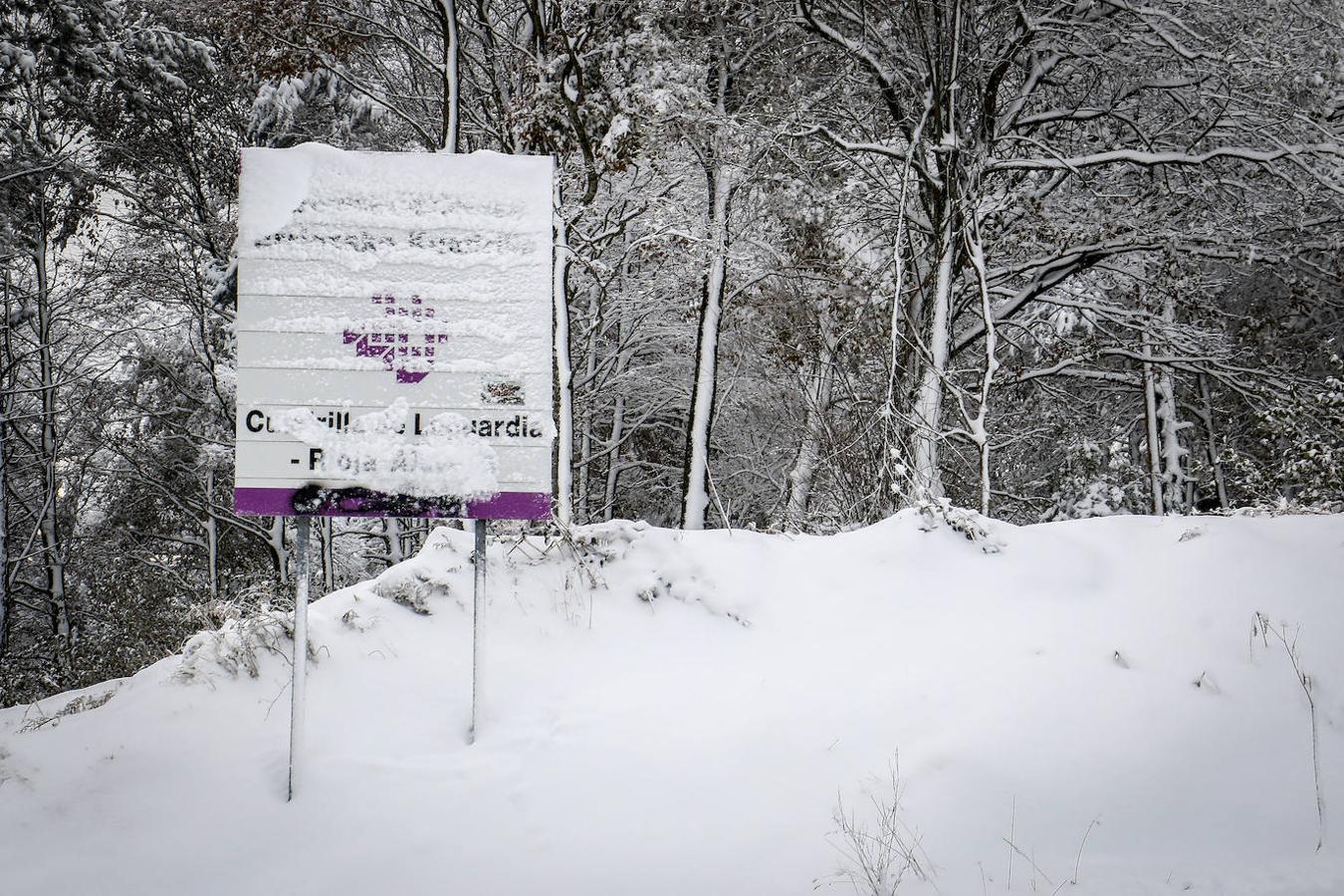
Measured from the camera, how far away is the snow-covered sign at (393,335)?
12.1 ft

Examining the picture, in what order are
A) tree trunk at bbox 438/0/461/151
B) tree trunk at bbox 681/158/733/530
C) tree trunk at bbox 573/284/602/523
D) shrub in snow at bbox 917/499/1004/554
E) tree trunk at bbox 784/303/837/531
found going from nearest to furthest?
shrub in snow at bbox 917/499/1004/554 < tree trunk at bbox 438/0/461/151 < tree trunk at bbox 784/303/837/531 < tree trunk at bbox 681/158/733/530 < tree trunk at bbox 573/284/602/523

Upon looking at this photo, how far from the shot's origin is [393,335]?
3799 mm

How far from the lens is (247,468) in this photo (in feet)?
11.9

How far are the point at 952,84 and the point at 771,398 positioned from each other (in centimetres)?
858

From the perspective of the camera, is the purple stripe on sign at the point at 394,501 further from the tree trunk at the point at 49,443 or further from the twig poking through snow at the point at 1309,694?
the tree trunk at the point at 49,443

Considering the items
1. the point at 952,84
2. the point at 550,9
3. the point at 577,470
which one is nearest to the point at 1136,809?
the point at 952,84

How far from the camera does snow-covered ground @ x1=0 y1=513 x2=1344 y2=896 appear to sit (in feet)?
10.2

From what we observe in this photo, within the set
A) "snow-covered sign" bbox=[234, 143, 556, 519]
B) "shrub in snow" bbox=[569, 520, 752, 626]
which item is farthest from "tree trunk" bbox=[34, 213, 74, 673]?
"snow-covered sign" bbox=[234, 143, 556, 519]

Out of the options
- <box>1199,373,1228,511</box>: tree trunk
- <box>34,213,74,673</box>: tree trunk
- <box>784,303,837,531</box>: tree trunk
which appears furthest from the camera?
<box>1199,373,1228,511</box>: tree trunk

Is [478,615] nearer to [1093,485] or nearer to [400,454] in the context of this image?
[400,454]

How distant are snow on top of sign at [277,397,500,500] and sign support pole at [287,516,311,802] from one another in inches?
12.6

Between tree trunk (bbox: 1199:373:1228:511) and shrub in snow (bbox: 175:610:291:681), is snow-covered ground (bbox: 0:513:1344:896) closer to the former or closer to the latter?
shrub in snow (bbox: 175:610:291:681)

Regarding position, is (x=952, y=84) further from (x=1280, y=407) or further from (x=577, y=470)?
(x=577, y=470)

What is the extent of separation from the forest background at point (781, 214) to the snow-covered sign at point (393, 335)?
167 cm
